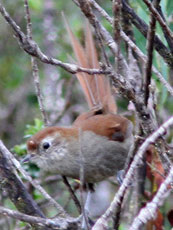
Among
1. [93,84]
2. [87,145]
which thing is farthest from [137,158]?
[93,84]

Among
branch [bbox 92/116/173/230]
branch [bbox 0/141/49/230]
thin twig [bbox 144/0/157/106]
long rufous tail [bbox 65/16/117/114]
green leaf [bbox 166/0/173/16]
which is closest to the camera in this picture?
branch [bbox 92/116/173/230]

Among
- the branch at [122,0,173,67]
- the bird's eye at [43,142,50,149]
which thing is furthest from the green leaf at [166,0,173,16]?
the bird's eye at [43,142,50,149]

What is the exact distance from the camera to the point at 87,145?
3.45 m

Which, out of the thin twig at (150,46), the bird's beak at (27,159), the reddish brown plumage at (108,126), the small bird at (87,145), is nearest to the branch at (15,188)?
the thin twig at (150,46)

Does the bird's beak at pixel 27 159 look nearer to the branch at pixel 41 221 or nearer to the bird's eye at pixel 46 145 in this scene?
the bird's eye at pixel 46 145

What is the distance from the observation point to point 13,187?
246cm

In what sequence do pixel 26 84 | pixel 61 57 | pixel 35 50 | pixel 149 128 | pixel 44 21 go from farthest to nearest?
pixel 26 84, pixel 44 21, pixel 61 57, pixel 149 128, pixel 35 50

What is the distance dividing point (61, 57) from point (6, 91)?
0.93 meters

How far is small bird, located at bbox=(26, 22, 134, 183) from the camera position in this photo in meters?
3.37

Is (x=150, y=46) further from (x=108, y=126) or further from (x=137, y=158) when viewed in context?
(x=108, y=126)

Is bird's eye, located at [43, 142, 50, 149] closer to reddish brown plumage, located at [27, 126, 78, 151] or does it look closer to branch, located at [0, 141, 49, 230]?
reddish brown plumage, located at [27, 126, 78, 151]

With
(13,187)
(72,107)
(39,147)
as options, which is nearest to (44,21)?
(72,107)

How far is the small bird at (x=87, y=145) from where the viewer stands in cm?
337

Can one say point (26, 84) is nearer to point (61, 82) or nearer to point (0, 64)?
point (0, 64)
